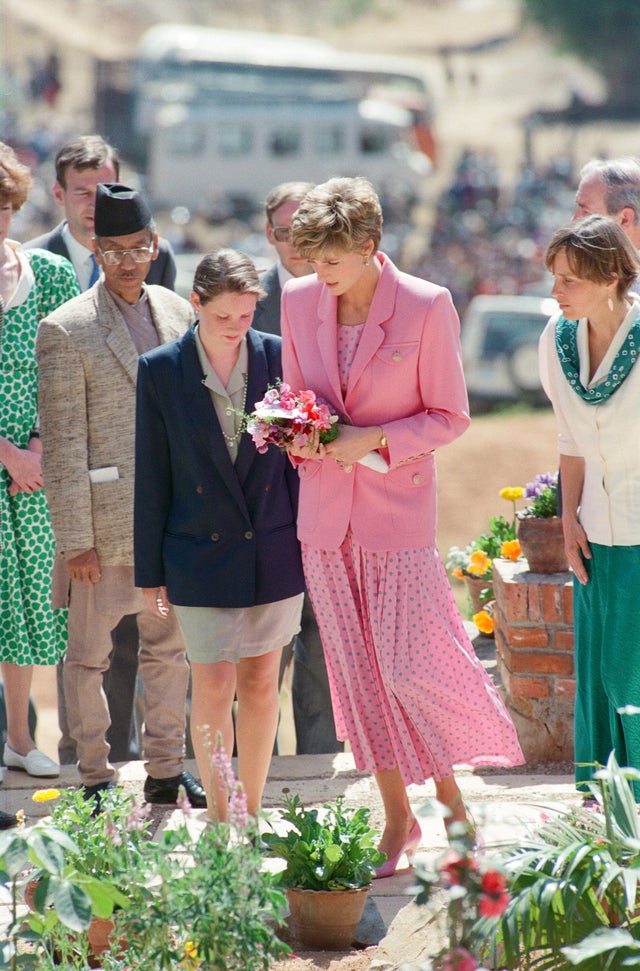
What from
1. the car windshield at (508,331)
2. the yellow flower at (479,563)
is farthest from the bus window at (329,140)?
the yellow flower at (479,563)

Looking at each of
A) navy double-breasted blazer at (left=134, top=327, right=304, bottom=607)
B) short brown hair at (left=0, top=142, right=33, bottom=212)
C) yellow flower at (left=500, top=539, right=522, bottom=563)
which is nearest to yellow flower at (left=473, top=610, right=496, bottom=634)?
yellow flower at (left=500, top=539, right=522, bottom=563)

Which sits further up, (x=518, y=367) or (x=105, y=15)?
(x=105, y=15)

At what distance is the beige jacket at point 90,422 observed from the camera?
3996 mm

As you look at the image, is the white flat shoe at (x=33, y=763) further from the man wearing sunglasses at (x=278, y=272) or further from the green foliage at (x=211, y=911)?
the green foliage at (x=211, y=911)

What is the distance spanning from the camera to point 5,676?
15.3 ft

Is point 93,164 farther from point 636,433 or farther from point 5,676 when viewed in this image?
point 636,433

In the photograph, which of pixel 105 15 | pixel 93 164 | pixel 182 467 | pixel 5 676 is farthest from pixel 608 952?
pixel 105 15

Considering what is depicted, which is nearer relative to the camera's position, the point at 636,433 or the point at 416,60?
the point at 636,433

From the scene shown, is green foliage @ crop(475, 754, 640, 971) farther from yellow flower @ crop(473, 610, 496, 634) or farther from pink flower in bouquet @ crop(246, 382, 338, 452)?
yellow flower @ crop(473, 610, 496, 634)

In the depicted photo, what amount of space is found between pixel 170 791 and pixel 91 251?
76.5 inches

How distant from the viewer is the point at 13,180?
4129mm

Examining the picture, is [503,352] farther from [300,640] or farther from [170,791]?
[170,791]

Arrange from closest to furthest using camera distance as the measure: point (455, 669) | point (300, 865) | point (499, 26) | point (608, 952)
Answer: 1. point (608, 952)
2. point (300, 865)
3. point (455, 669)
4. point (499, 26)

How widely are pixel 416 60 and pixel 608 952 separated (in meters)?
→ 74.5
